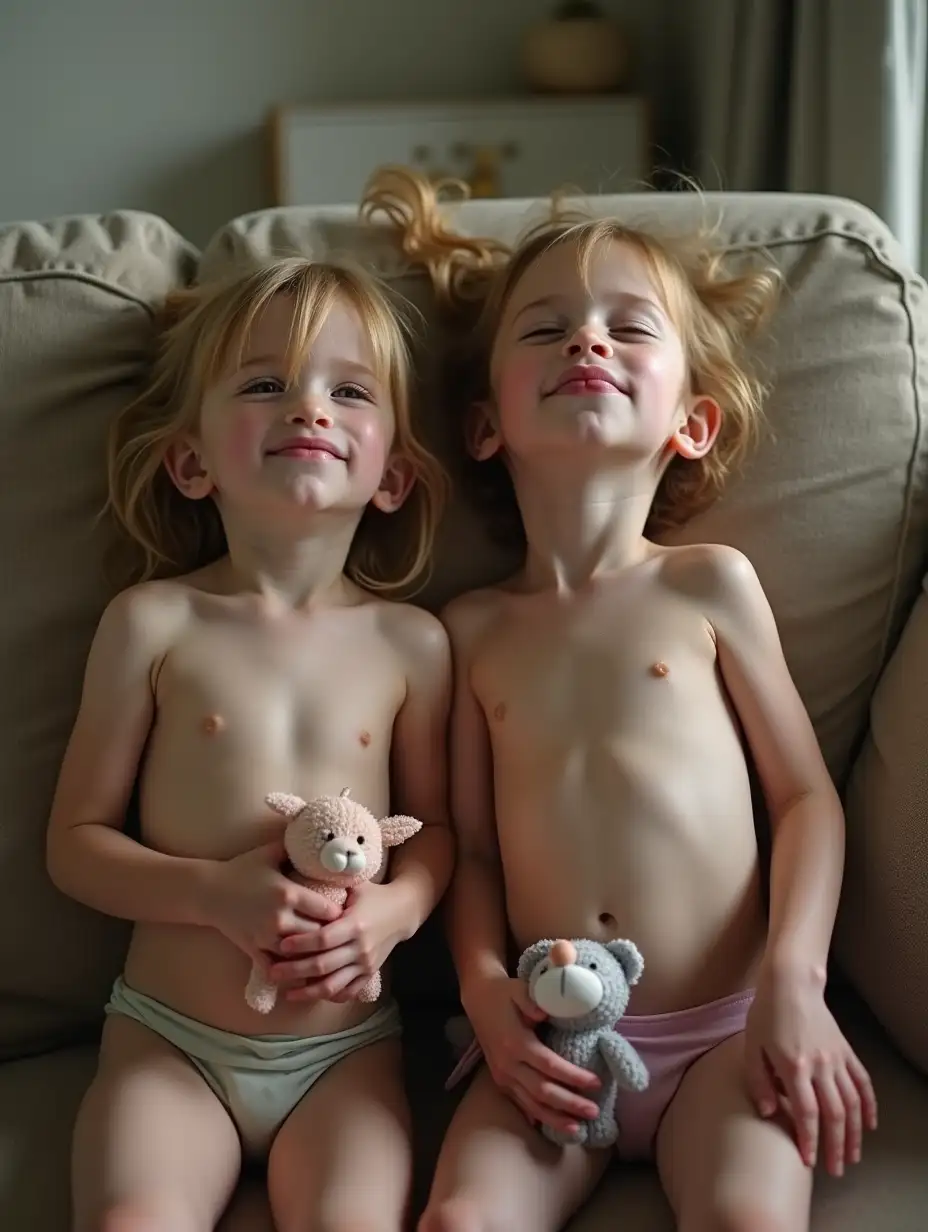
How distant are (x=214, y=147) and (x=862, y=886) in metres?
1.95

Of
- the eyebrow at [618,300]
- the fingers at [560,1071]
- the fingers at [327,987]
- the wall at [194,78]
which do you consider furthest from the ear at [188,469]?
the wall at [194,78]

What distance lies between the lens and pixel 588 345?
1.06 meters

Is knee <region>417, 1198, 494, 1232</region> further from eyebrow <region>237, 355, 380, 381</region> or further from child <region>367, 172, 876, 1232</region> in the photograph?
eyebrow <region>237, 355, 380, 381</region>

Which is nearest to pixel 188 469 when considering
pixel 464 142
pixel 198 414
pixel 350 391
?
pixel 198 414

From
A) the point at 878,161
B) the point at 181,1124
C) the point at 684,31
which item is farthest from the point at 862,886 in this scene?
the point at 684,31

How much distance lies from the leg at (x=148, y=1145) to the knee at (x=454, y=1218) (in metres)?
0.16

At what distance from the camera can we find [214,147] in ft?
7.88

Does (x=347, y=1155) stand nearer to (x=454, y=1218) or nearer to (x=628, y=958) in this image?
(x=454, y=1218)

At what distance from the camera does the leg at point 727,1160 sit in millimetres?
812

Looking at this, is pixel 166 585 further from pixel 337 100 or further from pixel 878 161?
pixel 337 100

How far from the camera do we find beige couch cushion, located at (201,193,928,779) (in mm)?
1121

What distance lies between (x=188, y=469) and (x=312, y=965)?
1.51 feet

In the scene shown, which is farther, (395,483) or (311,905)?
(395,483)

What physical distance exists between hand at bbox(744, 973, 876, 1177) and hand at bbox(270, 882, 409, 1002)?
0.92 feet
